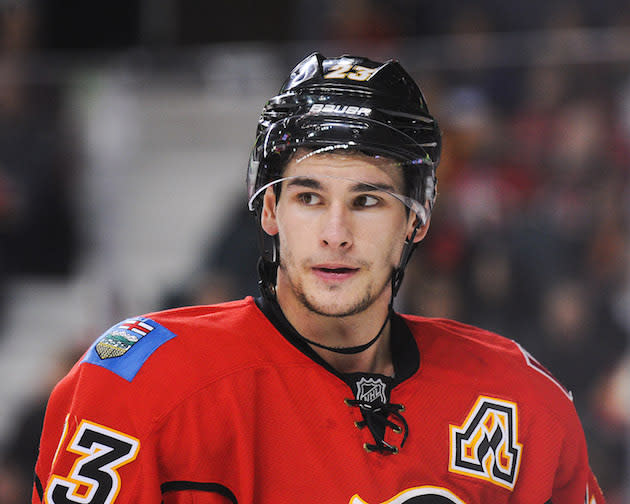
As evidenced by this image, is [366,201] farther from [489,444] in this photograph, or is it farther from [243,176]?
[243,176]

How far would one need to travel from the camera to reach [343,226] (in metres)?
1.55

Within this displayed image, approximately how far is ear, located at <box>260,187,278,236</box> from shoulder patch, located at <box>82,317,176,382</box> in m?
0.27

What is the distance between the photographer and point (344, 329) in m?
1.66

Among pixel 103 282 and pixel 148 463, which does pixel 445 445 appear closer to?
pixel 148 463

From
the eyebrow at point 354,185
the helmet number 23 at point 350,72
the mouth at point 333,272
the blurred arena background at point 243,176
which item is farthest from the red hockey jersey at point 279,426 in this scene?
the blurred arena background at point 243,176

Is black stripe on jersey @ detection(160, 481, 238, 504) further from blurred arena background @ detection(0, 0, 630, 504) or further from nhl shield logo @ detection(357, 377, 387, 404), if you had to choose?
blurred arena background @ detection(0, 0, 630, 504)

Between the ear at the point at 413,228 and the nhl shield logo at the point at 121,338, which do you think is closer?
the nhl shield logo at the point at 121,338

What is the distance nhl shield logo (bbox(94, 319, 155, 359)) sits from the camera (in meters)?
1.51

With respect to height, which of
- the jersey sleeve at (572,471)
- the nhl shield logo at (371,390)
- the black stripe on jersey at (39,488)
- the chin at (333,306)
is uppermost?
the chin at (333,306)

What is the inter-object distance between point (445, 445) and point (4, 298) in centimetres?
341

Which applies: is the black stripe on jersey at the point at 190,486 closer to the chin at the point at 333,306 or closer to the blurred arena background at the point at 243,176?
the chin at the point at 333,306

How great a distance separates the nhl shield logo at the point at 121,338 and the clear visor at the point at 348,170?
32 centimetres

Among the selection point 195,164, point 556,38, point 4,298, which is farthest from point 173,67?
point 556,38

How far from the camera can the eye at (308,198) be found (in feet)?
5.22
